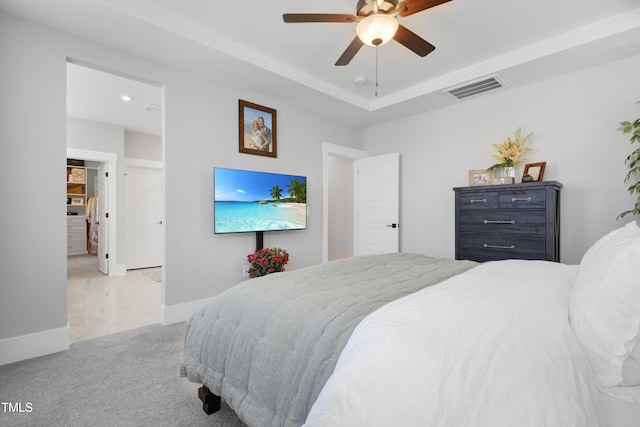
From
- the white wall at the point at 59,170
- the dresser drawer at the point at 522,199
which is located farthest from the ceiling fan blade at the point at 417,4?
the white wall at the point at 59,170

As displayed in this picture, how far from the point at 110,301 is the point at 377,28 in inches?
162

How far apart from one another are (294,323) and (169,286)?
2.37m

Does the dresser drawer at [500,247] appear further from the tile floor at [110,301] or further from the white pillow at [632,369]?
the tile floor at [110,301]

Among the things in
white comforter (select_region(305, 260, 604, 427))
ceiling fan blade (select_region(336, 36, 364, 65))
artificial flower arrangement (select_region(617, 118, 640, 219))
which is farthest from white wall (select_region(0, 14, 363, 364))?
artificial flower arrangement (select_region(617, 118, 640, 219))

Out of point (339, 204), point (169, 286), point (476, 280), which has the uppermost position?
point (339, 204)

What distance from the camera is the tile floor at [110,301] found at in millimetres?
2932

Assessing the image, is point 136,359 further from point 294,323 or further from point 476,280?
point 476,280

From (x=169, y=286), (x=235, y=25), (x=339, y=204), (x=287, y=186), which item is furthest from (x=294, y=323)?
(x=339, y=204)

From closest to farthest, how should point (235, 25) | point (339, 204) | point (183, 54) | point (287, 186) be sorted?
point (235, 25) < point (183, 54) < point (287, 186) < point (339, 204)

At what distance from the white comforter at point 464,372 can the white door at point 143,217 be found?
6.01m

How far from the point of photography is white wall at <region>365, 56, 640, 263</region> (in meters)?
2.97

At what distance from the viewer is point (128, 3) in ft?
7.52

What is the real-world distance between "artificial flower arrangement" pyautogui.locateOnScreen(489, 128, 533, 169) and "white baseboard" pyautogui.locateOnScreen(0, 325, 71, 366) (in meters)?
4.41

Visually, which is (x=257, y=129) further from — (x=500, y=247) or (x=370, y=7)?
(x=500, y=247)
